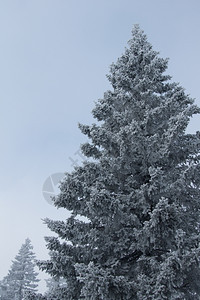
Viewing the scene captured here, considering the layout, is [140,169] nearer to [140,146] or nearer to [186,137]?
[140,146]

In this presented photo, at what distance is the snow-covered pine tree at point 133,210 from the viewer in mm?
5699

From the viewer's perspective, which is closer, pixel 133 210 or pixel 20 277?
pixel 133 210

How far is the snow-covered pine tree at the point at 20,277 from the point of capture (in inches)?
1133

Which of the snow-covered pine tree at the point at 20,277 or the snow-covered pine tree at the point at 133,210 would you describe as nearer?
the snow-covered pine tree at the point at 133,210

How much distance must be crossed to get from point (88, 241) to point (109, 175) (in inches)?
76.1

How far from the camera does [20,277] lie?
29344mm

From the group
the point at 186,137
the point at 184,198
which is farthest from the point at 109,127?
the point at 184,198

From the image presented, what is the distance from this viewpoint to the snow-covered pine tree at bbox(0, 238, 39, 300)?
94.4ft

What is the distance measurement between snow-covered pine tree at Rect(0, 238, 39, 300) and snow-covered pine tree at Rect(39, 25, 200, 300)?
25.3 metres

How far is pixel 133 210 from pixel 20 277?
27.5 meters

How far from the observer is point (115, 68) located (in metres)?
10.9

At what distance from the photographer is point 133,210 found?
292 inches

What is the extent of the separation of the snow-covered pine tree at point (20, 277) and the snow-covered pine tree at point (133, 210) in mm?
25342

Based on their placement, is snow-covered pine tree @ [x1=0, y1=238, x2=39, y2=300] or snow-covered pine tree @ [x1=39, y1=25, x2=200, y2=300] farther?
snow-covered pine tree @ [x1=0, y1=238, x2=39, y2=300]
